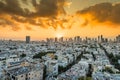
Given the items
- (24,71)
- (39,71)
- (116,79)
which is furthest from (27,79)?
(116,79)

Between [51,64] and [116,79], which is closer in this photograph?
[116,79]

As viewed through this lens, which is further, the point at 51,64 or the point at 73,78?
the point at 51,64

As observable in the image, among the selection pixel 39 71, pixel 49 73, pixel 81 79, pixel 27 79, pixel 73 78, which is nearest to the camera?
pixel 81 79

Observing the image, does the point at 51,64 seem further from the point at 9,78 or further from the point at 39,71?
the point at 9,78

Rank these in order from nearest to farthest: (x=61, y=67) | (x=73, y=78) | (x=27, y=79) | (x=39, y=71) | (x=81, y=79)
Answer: (x=81, y=79)
(x=73, y=78)
(x=27, y=79)
(x=39, y=71)
(x=61, y=67)

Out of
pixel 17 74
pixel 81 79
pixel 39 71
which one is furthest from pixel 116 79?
pixel 17 74

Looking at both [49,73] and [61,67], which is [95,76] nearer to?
[49,73]

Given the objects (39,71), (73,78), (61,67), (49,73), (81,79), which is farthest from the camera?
(61,67)

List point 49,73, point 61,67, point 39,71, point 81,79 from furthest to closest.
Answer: point 61,67
point 49,73
point 39,71
point 81,79
